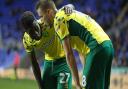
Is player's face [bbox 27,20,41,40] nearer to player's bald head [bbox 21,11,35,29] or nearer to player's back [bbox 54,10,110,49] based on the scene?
player's bald head [bbox 21,11,35,29]

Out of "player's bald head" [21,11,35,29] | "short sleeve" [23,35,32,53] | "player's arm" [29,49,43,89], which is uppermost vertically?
"player's bald head" [21,11,35,29]

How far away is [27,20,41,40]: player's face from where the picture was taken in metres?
6.89

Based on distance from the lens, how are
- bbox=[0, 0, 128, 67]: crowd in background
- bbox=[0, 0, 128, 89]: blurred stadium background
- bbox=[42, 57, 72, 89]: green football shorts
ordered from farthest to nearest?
1. bbox=[0, 0, 128, 67]: crowd in background
2. bbox=[0, 0, 128, 89]: blurred stadium background
3. bbox=[42, 57, 72, 89]: green football shorts

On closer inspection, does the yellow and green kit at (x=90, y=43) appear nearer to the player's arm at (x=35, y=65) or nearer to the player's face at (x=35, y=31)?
the player's face at (x=35, y=31)

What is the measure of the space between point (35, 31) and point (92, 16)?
1348 cm

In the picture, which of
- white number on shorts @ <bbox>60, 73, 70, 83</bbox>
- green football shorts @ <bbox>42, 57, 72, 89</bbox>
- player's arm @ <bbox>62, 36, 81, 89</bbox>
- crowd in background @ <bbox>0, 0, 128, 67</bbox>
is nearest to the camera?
player's arm @ <bbox>62, 36, 81, 89</bbox>

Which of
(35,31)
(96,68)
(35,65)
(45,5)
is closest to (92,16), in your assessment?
(35,65)

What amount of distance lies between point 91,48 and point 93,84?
446mm

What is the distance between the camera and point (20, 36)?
22.7 m

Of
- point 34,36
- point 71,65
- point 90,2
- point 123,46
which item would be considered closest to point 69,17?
point 71,65

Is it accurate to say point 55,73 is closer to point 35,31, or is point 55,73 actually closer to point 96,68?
point 35,31

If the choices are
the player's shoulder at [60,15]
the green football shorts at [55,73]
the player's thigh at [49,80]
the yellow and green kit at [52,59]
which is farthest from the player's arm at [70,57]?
the player's thigh at [49,80]

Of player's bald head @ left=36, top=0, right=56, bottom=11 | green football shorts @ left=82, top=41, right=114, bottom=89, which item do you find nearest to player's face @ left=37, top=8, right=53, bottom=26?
player's bald head @ left=36, top=0, right=56, bottom=11

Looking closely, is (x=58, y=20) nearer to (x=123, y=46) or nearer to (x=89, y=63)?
(x=89, y=63)
